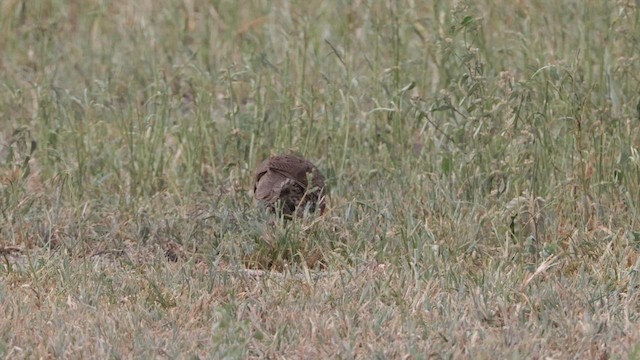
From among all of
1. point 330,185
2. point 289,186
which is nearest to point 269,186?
point 289,186

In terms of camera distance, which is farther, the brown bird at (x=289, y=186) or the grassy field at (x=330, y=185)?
the brown bird at (x=289, y=186)

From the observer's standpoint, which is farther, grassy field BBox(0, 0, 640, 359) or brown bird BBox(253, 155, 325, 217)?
brown bird BBox(253, 155, 325, 217)

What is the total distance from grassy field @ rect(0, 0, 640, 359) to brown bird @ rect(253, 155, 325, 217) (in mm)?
88

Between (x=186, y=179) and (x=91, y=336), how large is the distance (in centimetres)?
185

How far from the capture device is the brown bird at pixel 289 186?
499 cm

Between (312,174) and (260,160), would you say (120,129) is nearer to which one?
(260,160)

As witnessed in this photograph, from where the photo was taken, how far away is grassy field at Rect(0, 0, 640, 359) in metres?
4.05

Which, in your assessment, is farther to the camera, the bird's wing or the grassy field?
the bird's wing

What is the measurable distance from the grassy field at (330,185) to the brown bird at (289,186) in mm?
88

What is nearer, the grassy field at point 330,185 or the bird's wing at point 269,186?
the grassy field at point 330,185

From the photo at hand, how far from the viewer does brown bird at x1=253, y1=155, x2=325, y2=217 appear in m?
4.99

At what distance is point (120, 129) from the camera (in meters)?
6.21

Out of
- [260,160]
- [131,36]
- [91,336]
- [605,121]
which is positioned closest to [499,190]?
[605,121]

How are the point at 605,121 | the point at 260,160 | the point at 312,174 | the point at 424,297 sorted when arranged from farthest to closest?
the point at 260,160, the point at 605,121, the point at 312,174, the point at 424,297
